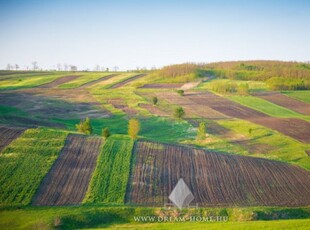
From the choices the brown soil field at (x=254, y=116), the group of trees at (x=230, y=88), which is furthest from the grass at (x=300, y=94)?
the brown soil field at (x=254, y=116)

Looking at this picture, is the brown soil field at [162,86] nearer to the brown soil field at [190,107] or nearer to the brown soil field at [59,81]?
the brown soil field at [190,107]

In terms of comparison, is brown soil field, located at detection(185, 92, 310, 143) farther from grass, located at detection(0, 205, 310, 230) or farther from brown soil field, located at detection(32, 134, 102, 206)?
brown soil field, located at detection(32, 134, 102, 206)

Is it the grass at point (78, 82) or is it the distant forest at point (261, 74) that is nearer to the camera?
the distant forest at point (261, 74)

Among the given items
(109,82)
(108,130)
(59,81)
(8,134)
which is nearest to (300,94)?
(109,82)

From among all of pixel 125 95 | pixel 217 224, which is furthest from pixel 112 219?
pixel 125 95

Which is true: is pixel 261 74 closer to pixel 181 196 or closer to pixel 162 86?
pixel 162 86
